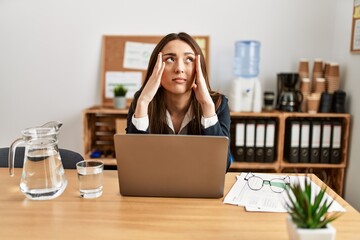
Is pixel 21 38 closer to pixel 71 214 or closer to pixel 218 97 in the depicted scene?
pixel 218 97

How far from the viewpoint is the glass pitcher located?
1.03 m

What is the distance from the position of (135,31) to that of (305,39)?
1.38m

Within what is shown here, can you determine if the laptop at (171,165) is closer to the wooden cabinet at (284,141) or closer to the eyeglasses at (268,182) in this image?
the eyeglasses at (268,182)

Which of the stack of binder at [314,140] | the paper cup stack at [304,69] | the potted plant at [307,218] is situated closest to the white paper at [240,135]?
the stack of binder at [314,140]

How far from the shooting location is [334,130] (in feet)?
8.18

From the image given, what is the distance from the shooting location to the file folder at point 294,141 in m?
2.50

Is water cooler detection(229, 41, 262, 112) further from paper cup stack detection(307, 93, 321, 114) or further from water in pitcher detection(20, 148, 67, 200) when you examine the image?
water in pitcher detection(20, 148, 67, 200)

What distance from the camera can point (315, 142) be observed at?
2.51 m

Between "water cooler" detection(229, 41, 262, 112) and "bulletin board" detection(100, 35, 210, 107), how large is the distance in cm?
67

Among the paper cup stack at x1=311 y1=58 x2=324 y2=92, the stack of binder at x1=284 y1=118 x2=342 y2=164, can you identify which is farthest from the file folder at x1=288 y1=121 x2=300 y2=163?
the paper cup stack at x1=311 y1=58 x2=324 y2=92

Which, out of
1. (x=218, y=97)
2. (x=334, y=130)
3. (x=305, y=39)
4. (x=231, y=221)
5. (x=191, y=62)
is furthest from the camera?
(x=305, y=39)

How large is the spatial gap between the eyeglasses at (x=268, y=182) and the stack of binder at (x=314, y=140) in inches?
51.6

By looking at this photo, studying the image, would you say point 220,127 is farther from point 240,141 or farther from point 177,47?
point 240,141

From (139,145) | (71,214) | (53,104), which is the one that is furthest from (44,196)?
(53,104)
